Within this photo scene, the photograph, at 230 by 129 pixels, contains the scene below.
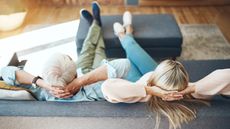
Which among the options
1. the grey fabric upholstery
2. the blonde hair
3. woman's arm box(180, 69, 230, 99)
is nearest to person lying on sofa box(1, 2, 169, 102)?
the blonde hair

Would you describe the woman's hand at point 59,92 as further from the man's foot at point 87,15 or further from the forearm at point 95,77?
the man's foot at point 87,15

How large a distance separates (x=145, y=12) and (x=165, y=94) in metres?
2.80

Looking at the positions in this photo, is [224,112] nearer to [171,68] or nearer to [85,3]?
[171,68]

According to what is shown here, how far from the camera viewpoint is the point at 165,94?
1.18m

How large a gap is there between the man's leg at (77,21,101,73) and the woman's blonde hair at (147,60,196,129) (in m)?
0.72

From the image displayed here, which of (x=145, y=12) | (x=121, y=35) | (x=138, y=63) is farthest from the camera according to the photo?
(x=145, y=12)

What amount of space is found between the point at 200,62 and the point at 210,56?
82 centimetres

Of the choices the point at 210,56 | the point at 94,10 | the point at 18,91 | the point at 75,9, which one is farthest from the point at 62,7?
the point at 18,91

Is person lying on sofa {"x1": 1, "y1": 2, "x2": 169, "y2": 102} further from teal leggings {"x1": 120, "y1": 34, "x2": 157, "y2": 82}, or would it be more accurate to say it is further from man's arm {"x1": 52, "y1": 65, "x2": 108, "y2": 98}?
teal leggings {"x1": 120, "y1": 34, "x2": 157, "y2": 82}

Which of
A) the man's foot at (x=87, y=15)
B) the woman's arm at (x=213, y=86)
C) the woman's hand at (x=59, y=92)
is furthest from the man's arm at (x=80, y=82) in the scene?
the man's foot at (x=87, y=15)

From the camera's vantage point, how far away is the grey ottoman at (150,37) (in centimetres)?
243

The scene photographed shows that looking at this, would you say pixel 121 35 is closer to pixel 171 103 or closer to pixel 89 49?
pixel 89 49

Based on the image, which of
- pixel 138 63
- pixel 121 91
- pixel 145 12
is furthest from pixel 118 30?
pixel 145 12

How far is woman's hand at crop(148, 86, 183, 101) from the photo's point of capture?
1.18 metres
